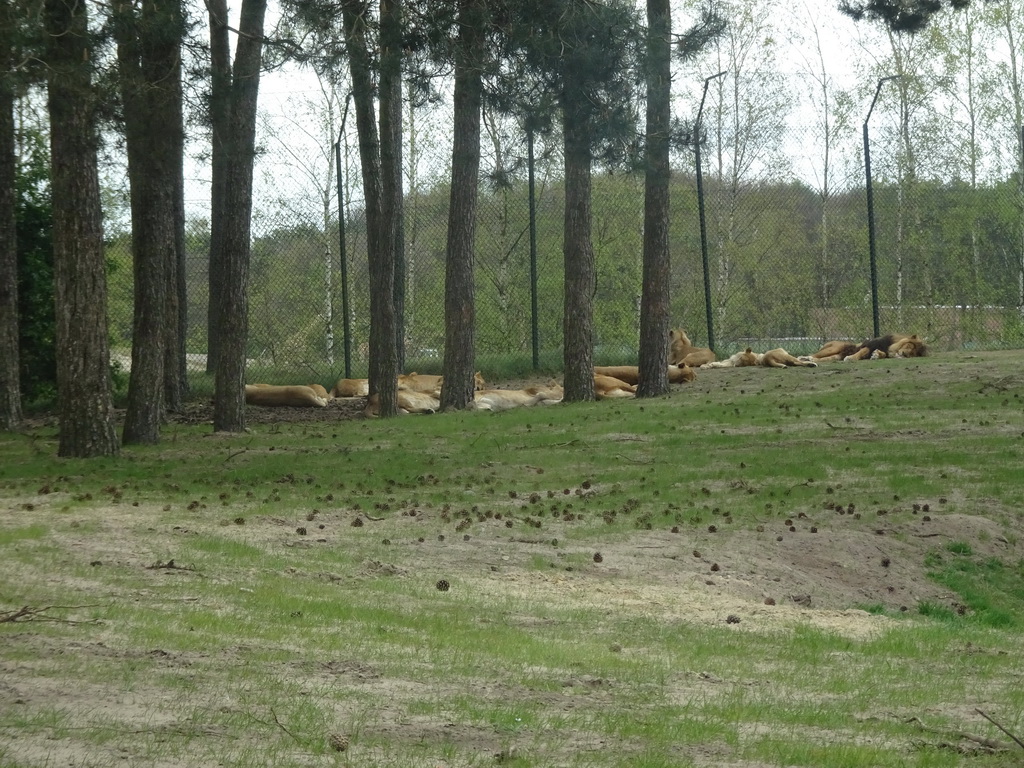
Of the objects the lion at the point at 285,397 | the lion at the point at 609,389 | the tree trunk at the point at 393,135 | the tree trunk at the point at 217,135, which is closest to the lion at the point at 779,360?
the lion at the point at 609,389

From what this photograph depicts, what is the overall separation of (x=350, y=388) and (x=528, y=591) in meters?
13.2

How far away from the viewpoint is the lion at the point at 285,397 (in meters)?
20.2

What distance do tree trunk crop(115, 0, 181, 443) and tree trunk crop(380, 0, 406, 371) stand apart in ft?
6.89

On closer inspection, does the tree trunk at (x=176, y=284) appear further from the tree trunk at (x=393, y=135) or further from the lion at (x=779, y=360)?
the lion at (x=779, y=360)

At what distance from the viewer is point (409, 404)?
65.4ft

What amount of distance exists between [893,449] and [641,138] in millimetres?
4564

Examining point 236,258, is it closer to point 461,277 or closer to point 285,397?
point 461,277

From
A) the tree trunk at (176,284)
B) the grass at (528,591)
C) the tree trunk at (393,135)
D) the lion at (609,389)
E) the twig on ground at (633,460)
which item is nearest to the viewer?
the grass at (528,591)

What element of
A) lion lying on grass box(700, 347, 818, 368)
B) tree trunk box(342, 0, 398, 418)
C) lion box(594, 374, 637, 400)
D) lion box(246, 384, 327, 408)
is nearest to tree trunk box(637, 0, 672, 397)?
lion box(594, 374, 637, 400)

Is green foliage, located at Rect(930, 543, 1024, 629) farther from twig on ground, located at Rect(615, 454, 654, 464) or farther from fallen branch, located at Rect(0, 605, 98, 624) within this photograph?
fallen branch, located at Rect(0, 605, 98, 624)

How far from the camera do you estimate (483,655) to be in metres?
6.40

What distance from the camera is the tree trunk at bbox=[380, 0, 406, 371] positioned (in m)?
12.3

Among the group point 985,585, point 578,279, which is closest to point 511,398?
point 578,279

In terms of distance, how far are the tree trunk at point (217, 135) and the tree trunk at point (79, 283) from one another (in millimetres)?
1358
